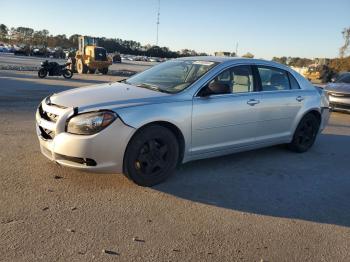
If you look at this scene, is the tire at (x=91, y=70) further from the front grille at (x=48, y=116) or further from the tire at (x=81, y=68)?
the front grille at (x=48, y=116)

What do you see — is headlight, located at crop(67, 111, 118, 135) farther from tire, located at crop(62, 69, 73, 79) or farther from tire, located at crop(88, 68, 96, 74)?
tire, located at crop(88, 68, 96, 74)

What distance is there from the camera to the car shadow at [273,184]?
449 cm

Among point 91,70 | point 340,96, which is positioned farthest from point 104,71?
point 340,96

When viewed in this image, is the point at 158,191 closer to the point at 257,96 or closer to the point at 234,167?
the point at 234,167

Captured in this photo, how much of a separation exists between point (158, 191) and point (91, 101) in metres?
1.28

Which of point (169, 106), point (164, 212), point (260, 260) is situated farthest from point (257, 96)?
point (260, 260)

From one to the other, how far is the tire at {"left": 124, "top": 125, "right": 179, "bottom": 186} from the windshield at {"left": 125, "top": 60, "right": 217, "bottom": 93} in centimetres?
67

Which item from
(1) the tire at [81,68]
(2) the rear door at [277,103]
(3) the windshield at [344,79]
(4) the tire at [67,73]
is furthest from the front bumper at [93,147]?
(1) the tire at [81,68]

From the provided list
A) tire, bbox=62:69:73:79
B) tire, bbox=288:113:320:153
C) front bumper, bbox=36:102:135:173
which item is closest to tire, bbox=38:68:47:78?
tire, bbox=62:69:73:79

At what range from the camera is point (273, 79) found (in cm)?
636

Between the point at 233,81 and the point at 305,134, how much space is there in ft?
6.94

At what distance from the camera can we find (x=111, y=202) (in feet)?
14.1

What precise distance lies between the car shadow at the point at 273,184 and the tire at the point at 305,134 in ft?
0.45

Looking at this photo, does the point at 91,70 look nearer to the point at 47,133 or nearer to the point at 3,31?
the point at 47,133
